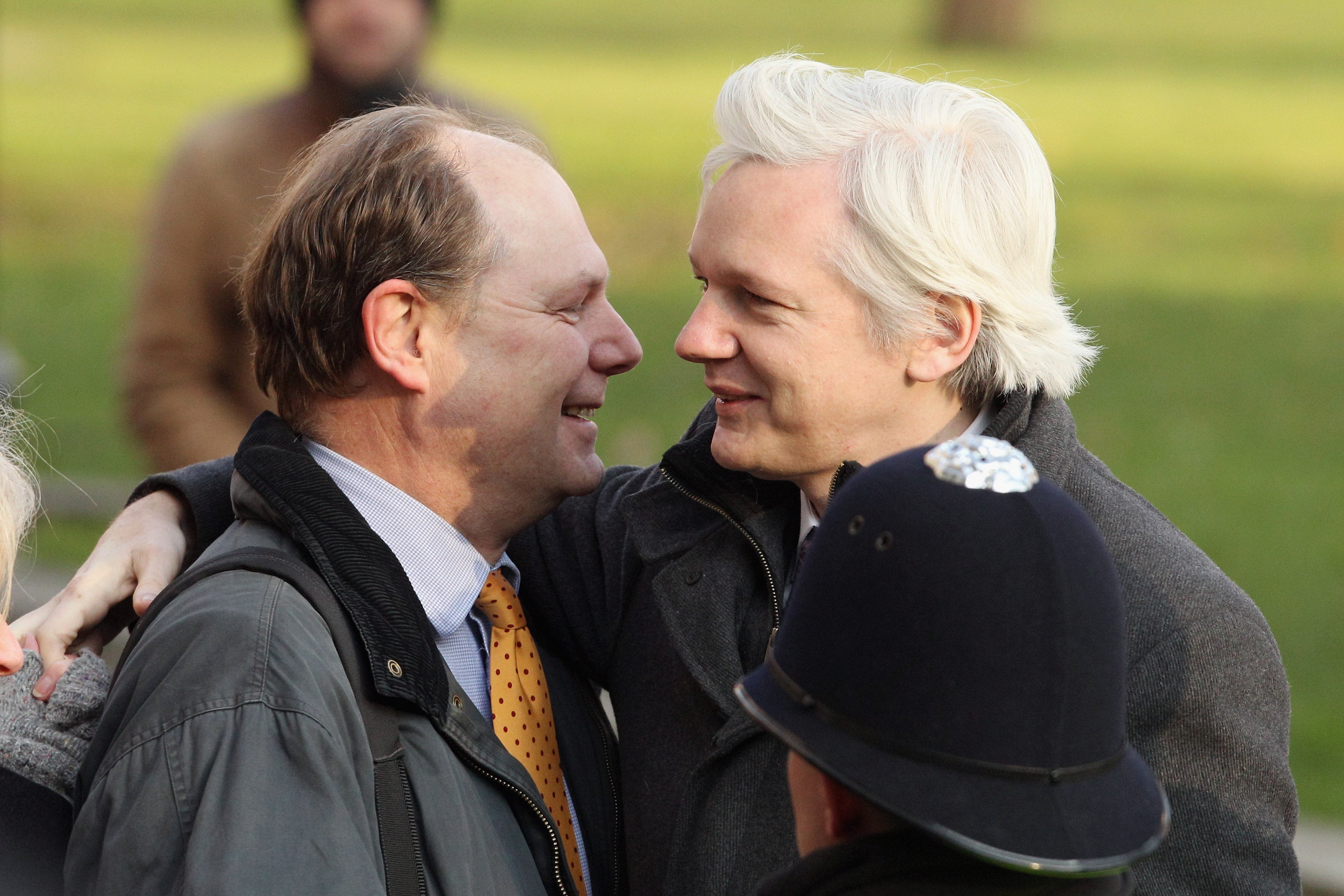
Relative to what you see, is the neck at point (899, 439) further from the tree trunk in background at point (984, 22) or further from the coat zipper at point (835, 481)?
the tree trunk in background at point (984, 22)

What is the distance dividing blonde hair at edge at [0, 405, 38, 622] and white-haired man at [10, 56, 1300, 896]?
218 millimetres

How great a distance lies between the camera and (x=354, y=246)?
2.60 metres

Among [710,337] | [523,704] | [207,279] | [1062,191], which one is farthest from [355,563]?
[1062,191]

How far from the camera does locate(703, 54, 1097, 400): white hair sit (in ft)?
8.05

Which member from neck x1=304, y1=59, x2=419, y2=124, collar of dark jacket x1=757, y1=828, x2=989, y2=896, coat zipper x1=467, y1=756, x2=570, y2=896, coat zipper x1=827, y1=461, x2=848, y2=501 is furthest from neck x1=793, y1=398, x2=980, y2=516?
neck x1=304, y1=59, x2=419, y2=124

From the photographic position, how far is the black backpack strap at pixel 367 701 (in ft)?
6.91

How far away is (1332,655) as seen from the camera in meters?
7.46

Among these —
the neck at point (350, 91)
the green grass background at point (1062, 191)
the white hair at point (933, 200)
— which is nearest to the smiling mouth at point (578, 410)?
the white hair at point (933, 200)

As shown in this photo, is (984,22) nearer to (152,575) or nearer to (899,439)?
(899,439)

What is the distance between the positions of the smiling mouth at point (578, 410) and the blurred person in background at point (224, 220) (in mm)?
1966

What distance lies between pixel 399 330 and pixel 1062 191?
46.6ft

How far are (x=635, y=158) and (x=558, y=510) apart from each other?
1398cm

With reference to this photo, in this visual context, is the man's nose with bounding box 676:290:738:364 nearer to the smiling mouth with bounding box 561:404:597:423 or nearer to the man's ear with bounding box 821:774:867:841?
the smiling mouth with bounding box 561:404:597:423

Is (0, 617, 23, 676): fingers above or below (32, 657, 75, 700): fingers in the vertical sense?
above
